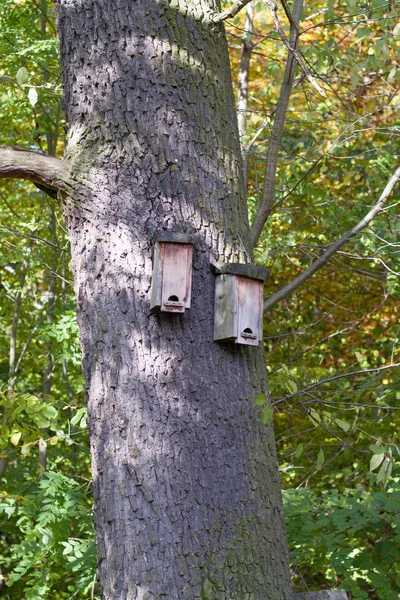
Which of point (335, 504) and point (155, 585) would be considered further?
point (335, 504)

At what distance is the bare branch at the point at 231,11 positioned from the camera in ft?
7.06

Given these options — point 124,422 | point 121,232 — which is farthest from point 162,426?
point 121,232

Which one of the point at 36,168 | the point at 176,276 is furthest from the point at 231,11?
the point at 176,276

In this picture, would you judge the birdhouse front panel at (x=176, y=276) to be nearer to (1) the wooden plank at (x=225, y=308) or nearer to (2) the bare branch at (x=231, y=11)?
(1) the wooden plank at (x=225, y=308)

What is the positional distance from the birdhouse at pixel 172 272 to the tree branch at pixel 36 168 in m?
0.38

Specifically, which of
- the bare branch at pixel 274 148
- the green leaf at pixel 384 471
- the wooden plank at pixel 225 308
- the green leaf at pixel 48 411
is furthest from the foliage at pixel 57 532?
the wooden plank at pixel 225 308

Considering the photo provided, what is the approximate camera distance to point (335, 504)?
381cm

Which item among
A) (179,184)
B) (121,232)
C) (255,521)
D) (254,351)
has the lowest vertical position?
(255,521)

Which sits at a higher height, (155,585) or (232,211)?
(232,211)

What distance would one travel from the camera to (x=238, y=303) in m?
2.03

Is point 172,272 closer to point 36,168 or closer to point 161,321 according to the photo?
point 161,321

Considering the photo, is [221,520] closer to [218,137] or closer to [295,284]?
[218,137]

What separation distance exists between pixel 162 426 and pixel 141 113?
90cm

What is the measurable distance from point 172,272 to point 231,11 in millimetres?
862
